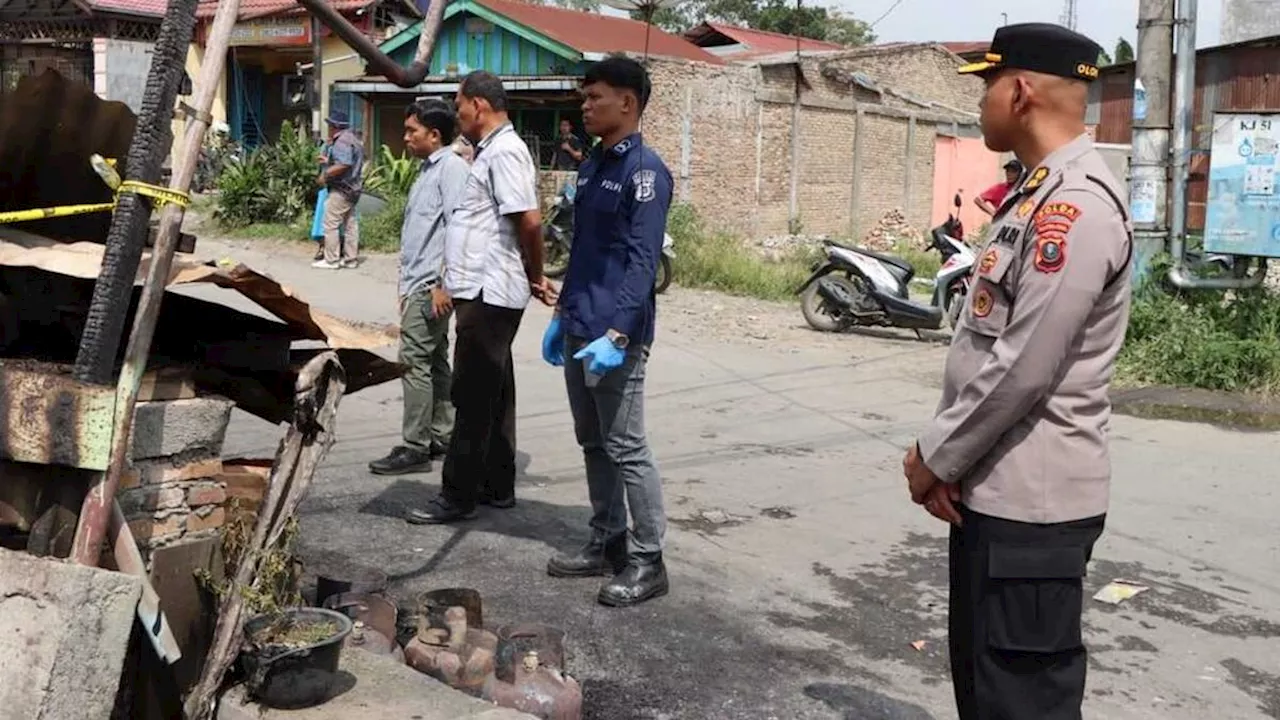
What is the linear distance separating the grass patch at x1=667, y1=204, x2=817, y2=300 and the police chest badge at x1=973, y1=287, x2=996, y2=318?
1156 centimetres

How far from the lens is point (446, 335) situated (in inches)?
259

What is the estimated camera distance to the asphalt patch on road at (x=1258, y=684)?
393 centimetres

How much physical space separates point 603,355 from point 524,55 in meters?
15.4

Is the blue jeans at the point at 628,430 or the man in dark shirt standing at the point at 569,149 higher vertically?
the man in dark shirt standing at the point at 569,149

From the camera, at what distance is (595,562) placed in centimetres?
493

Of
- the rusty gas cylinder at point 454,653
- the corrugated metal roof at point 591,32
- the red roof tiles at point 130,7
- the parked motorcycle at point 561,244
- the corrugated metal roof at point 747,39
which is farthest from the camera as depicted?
the corrugated metal roof at point 747,39

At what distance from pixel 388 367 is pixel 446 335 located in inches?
100

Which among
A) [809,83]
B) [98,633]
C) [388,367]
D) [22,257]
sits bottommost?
[98,633]

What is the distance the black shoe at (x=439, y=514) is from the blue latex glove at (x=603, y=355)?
56.6 inches

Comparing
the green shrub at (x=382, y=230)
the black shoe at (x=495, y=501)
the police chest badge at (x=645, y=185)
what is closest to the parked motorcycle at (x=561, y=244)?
the green shrub at (x=382, y=230)

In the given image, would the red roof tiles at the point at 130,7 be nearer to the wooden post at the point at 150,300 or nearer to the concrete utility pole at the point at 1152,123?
the concrete utility pole at the point at 1152,123

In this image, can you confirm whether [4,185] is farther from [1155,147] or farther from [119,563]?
[1155,147]

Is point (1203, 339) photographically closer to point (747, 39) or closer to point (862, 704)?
point (862, 704)

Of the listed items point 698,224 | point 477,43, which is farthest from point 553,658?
point 477,43
